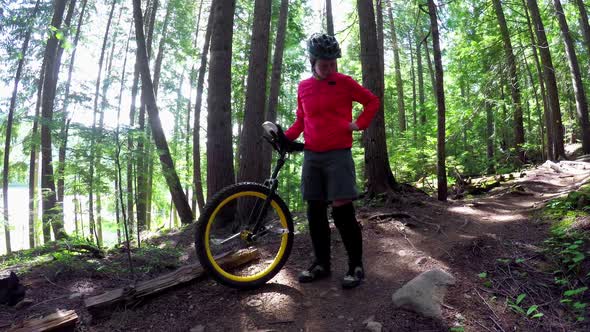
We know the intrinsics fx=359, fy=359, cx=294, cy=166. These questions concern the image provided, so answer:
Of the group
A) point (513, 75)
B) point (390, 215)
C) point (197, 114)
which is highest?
point (513, 75)

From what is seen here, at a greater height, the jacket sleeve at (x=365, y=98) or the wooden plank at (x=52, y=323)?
the jacket sleeve at (x=365, y=98)

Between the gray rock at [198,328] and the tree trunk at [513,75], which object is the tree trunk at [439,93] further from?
the tree trunk at [513,75]

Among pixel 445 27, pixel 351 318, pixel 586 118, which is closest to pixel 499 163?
pixel 586 118

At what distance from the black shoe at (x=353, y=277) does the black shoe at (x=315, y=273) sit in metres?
0.25

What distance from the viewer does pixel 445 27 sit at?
642 centimetres

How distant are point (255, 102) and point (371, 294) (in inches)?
203

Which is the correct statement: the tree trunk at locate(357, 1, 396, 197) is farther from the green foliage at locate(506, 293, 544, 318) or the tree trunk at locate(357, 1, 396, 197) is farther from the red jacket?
the green foliage at locate(506, 293, 544, 318)

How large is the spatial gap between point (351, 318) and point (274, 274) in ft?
2.98

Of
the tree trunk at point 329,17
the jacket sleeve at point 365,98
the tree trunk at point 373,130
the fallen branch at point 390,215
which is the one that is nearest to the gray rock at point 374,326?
the jacket sleeve at point 365,98

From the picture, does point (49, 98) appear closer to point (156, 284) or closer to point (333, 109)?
point (156, 284)

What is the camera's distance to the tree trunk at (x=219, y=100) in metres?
7.08

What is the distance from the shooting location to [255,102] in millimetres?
7371

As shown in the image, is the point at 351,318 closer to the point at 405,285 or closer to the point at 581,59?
the point at 405,285

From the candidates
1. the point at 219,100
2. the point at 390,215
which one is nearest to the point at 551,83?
the point at 390,215
